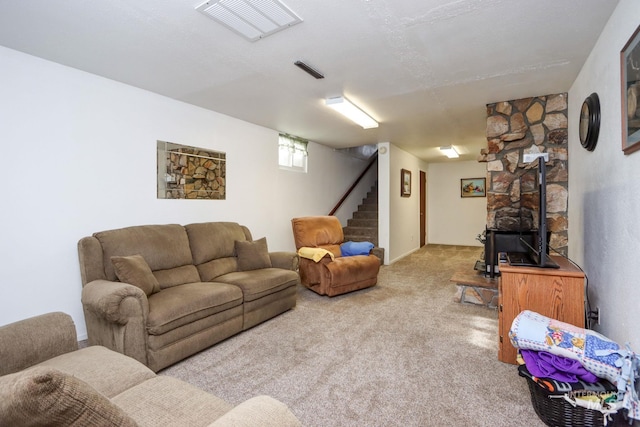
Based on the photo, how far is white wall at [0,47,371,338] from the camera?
2.38m

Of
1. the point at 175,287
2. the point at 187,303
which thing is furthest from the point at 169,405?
the point at 175,287

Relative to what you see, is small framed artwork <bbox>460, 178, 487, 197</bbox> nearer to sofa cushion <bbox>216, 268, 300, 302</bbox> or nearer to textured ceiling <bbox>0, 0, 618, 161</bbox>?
textured ceiling <bbox>0, 0, 618, 161</bbox>

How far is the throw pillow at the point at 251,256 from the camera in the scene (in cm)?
348

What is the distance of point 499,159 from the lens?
3.77 m

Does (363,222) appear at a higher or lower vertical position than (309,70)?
lower

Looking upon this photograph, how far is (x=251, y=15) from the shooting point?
1911 mm

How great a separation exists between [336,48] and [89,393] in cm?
241

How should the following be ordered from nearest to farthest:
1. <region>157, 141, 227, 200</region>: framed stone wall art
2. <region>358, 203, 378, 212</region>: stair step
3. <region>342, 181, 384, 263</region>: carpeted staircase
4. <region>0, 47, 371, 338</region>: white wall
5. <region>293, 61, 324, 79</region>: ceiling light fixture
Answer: <region>0, 47, 371, 338</region>: white wall, <region>293, 61, 324, 79</region>: ceiling light fixture, <region>157, 141, 227, 200</region>: framed stone wall art, <region>342, 181, 384, 263</region>: carpeted staircase, <region>358, 203, 378, 212</region>: stair step

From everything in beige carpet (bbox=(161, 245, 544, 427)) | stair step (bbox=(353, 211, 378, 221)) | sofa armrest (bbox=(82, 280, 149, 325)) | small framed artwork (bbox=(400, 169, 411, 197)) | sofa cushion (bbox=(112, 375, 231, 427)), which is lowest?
beige carpet (bbox=(161, 245, 544, 427))

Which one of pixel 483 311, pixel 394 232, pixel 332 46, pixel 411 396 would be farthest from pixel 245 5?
pixel 394 232

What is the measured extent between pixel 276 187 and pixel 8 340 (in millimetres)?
3783

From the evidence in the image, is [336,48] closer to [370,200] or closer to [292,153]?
[292,153]

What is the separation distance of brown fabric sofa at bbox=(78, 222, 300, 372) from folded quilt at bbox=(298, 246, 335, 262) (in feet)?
0.98

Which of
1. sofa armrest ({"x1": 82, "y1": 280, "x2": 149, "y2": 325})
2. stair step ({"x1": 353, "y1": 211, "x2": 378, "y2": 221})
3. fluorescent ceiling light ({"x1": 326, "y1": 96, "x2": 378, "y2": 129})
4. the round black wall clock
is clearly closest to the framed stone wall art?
sofa armrest ({"x1": 82, "y1": 280, "x2": 149, "y2": 325})
